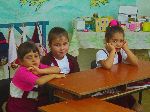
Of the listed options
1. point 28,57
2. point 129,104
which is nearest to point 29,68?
point 28,57

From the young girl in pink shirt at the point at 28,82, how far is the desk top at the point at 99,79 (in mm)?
117

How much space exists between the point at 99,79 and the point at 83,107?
1.76 ft

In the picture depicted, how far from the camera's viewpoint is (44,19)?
16.5ft

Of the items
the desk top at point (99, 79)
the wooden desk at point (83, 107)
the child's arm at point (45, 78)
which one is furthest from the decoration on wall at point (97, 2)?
the wooden desk at point (83, 107)

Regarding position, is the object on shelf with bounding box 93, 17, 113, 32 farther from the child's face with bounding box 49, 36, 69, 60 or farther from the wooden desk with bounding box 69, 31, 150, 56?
the child's face with bounding box 49, 36, 69, 60

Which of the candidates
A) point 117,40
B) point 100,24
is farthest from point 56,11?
point 117,40

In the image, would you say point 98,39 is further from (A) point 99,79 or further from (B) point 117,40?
(A) point 99,79

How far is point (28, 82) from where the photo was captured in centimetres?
254

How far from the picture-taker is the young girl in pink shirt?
8.37 ft

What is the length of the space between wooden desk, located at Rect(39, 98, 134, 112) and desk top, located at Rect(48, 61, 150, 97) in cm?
9

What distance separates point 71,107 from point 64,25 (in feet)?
10.2

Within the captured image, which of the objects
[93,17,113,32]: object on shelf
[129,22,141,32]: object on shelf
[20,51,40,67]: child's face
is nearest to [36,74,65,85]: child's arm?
[20,51,40,67]: child's face

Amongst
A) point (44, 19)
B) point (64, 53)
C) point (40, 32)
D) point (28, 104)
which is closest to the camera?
point (28, 104)

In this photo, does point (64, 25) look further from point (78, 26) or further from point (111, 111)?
point (111, 111)
